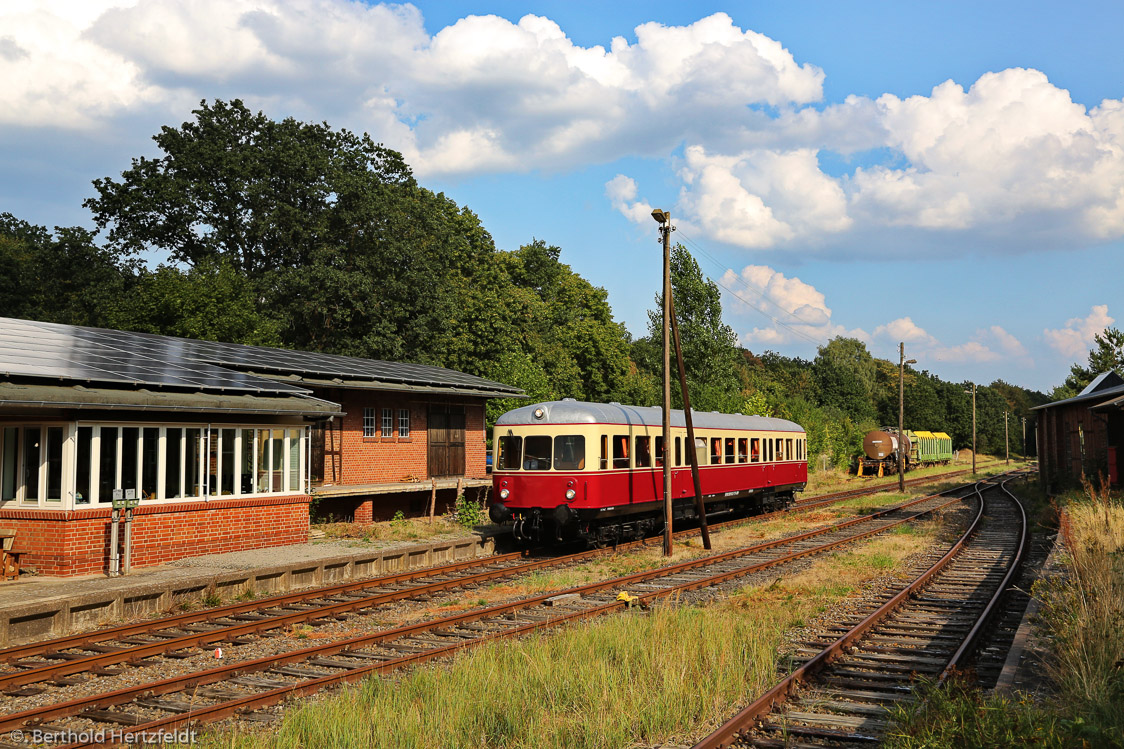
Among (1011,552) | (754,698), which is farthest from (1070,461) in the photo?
(754,698)

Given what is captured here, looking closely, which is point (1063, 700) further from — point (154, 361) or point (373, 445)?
point (373, 445)

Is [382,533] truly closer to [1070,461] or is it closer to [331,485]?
[331,485]

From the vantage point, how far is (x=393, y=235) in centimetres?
4031

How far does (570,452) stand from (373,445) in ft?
28.4

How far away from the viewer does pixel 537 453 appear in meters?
17.4

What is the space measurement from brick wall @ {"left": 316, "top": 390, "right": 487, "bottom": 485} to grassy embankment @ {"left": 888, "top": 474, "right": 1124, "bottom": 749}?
16.6 metres

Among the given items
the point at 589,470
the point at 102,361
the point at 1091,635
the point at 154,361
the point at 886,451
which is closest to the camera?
the point at 1091,635

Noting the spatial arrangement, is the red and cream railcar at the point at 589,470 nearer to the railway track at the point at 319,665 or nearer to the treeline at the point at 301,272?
the railway track at the point at 319,665

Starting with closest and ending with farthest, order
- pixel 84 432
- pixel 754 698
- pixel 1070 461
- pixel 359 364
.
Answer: pixel 754 698 → pixel 84 432 → pixel 359 364 → pixel 1070 461

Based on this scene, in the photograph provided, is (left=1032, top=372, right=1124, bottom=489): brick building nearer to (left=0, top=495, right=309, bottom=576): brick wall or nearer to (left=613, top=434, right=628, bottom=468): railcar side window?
(left=613, top=434, right=628, bottom=468): railcar side window

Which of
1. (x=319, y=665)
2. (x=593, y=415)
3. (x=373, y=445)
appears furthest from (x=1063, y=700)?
(x=373, y=445)

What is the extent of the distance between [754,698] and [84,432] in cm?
1171

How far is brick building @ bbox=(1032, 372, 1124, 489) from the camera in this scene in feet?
82.8

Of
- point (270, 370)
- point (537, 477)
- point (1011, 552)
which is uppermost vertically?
point (270, 370)
